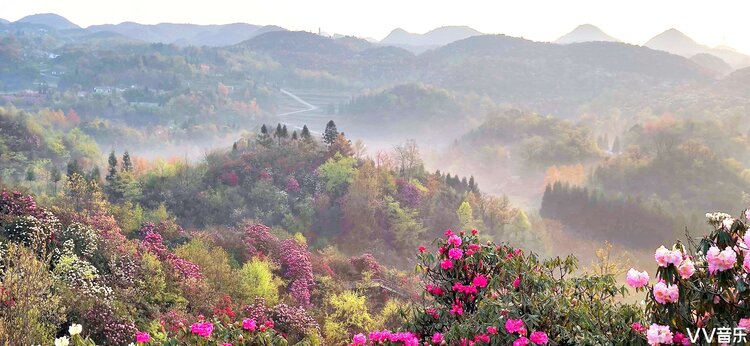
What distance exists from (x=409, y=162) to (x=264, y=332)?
7808 cm

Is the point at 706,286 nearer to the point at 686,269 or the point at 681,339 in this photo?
the point at 686,269

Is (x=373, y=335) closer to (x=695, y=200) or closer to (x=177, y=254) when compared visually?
(x=177, y=254)

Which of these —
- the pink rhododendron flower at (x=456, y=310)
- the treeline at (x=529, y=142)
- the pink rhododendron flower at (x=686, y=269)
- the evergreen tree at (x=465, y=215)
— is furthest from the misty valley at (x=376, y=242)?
the treeline at (x=529, y=142)

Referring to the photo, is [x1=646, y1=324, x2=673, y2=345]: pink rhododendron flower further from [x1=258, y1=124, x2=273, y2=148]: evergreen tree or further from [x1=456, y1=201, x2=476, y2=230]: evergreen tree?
[x1=258, y1=124, x2=273, y2=148]: evergreen tree

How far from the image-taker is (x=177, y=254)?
2591cm

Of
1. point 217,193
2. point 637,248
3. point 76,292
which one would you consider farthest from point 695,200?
point 76,292

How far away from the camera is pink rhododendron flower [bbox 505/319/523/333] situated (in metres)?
7.51

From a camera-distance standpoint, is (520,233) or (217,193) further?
(520,233)

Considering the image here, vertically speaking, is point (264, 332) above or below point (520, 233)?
above

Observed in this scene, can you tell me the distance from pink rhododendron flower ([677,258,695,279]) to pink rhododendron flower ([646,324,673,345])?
0.71 m

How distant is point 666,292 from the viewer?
6805 millimetres

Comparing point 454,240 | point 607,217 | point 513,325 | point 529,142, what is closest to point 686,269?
point 513,325

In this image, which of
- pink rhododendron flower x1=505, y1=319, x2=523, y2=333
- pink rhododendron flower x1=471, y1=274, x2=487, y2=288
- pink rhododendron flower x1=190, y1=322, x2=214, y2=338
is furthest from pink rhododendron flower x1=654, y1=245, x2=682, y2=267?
pink rhododendron flower x1=190, y1=322, x2=214, y2=338

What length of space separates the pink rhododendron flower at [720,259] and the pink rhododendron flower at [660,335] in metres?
0.94
